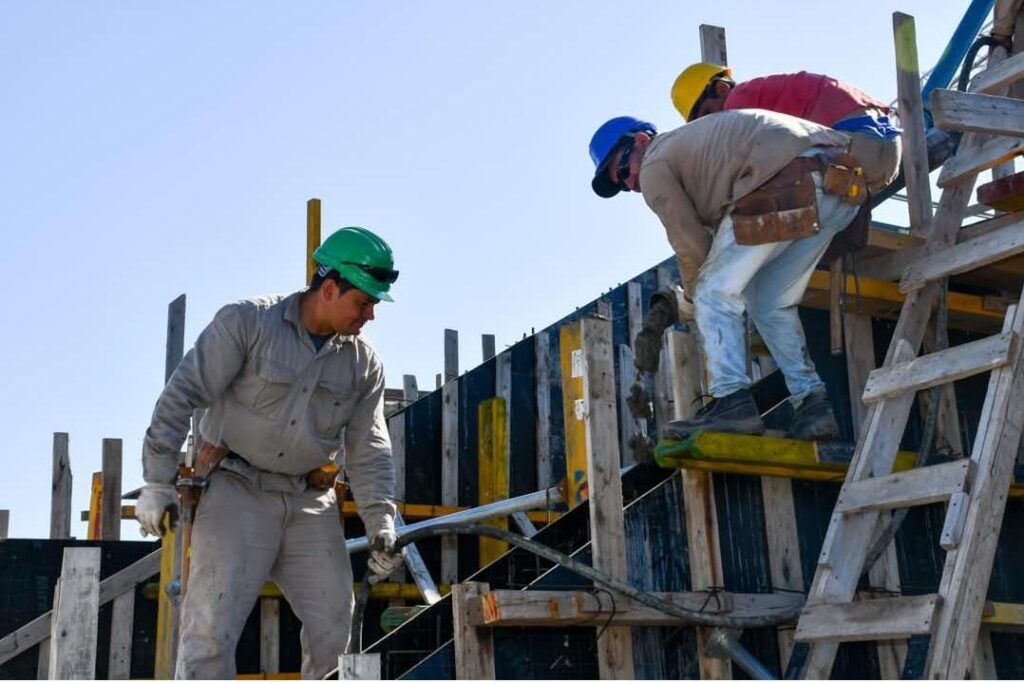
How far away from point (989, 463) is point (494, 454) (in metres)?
5.52

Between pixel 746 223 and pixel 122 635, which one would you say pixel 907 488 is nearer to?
pixel 746 223

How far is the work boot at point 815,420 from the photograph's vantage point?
670cm

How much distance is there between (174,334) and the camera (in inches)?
480

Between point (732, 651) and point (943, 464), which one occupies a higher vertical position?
point (943, 464)

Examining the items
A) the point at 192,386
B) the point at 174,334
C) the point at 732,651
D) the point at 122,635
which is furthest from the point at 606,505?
the point at 174,334

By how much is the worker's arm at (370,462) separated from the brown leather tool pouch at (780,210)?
1934 millimetres

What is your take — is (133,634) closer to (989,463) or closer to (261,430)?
(261,430)

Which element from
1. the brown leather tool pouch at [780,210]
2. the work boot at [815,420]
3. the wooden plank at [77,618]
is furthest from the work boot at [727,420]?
the wooden plank at [77,618]

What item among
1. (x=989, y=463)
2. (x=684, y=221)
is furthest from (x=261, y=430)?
(x=989, y=463)

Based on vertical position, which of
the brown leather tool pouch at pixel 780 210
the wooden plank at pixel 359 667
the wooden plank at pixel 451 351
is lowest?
the wooden plank at pixel 359 667

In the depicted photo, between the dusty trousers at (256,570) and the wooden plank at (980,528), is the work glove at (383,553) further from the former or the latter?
the wooden plank at (980,528)

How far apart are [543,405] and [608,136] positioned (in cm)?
480

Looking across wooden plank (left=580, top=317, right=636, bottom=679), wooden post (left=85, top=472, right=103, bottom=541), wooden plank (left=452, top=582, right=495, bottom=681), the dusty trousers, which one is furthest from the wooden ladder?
wooden post (left=85, top=472, right=103, bottom=541)

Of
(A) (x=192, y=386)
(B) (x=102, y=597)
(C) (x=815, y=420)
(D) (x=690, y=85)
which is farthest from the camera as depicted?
(B) (x=102, y=597)
